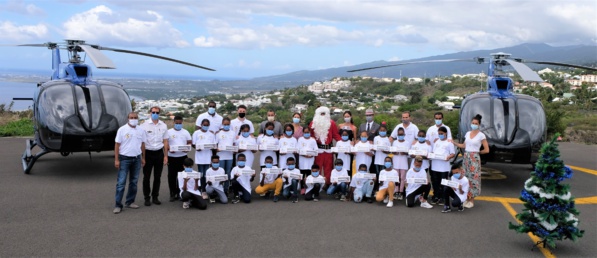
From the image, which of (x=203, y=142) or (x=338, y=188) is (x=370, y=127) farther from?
(x=203, y=142)

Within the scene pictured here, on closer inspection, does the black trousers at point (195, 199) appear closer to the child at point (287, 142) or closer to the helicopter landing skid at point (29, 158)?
the child at point (287, 142)

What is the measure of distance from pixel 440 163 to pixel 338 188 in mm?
2197

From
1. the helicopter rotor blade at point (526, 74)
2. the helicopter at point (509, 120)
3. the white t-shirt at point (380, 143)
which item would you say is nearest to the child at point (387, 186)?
the white t-shirt at point (380, 143)

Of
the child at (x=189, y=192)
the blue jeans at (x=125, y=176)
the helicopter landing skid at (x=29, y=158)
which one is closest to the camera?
the blue jeans at (x=125, y=176)

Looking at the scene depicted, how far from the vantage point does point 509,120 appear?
1226cm

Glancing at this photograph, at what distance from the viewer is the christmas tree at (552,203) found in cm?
752

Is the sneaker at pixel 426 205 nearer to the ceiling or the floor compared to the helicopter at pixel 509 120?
nearer to the floor

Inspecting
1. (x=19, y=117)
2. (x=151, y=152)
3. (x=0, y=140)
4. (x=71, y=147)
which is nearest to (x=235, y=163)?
(x=151, y=152)

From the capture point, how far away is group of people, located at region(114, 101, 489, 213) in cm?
999

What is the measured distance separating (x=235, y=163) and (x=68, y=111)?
4.32 meters

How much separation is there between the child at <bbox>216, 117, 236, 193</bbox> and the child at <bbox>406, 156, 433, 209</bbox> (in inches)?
146

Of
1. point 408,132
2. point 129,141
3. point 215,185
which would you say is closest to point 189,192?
point 215,185

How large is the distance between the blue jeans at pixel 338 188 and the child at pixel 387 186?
713 mm

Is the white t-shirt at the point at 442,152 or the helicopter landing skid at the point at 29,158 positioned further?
the helicopter landing skid at the point at 29,158
